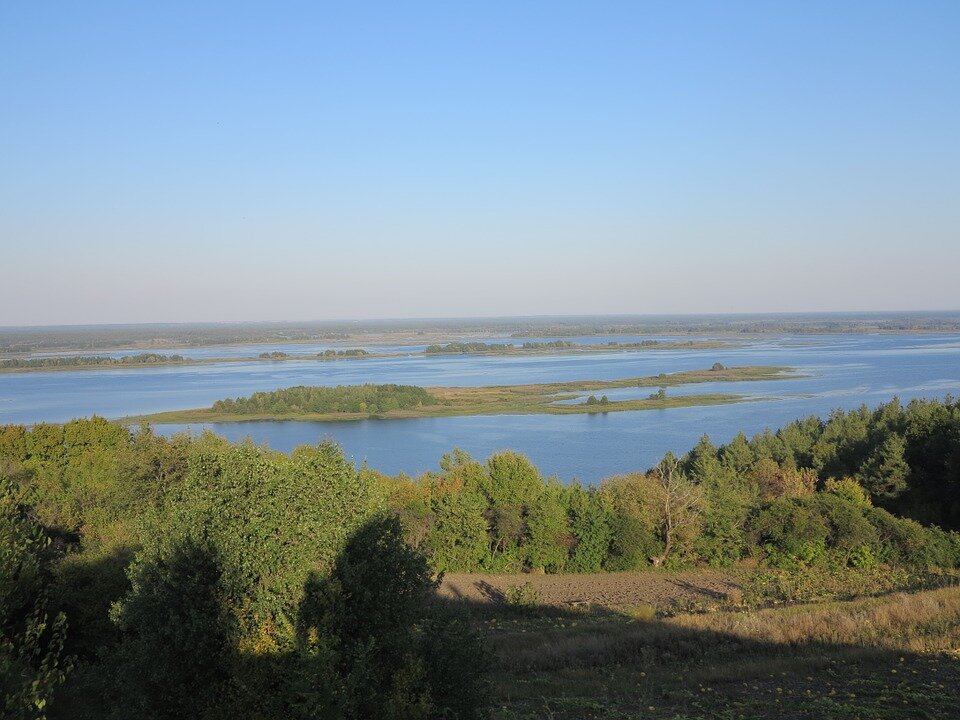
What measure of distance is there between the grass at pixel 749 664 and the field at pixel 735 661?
0.5 inches

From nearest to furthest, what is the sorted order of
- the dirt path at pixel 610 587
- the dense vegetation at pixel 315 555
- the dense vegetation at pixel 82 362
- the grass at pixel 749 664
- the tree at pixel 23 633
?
the tree at pixel 23 633
the dense vegetation at pixel 315 555
the grass at pixel 749 664
the dirt path at pixel 610 587
the dense vegetation at pixel 82 362

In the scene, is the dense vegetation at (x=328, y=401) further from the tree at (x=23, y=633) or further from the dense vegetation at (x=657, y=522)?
the tree at (x=23, y=633)

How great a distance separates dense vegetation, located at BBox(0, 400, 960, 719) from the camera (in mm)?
5516

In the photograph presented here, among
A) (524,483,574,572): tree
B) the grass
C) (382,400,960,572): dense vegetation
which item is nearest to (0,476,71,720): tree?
the grass

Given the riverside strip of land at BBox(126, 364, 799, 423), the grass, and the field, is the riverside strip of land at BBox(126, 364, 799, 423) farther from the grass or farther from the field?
the grass

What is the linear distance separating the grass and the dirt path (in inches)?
101

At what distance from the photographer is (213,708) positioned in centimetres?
547

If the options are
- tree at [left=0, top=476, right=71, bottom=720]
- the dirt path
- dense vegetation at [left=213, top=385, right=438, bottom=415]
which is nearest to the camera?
tree at [left=0, top=476, right=71, bottom=720]

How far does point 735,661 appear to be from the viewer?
8.37m

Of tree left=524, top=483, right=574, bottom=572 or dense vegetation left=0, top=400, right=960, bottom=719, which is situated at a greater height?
dense vegetation left=0, top=400, right=960, bottom=719

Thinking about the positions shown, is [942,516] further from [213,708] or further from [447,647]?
[213,708]

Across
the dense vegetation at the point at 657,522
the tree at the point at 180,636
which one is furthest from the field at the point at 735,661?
the dense vegetation at the point at 657,522

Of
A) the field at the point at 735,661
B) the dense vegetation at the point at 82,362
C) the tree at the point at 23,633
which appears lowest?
the field at the point at 735,661

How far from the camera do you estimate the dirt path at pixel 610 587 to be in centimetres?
1335
